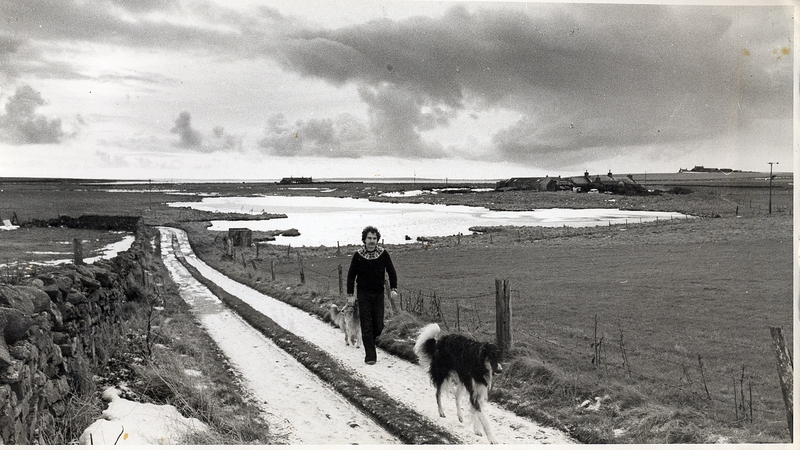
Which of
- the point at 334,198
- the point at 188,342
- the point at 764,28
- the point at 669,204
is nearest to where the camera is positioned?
the point at 764,28

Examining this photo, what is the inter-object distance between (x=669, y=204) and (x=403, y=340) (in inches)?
279

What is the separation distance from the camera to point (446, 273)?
12523 mm

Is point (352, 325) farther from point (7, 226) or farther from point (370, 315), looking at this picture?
point (7, 226)

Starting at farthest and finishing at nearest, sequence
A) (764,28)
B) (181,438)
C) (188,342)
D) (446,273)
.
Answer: (446,273), (188,342), (764,28), (181,438)

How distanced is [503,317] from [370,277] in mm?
1798

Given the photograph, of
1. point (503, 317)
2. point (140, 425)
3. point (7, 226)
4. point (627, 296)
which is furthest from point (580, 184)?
point (7, 226)

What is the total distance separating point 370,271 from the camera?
520 centimetres

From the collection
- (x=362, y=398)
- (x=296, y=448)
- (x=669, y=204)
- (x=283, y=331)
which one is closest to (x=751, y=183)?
(x=669, y=204)

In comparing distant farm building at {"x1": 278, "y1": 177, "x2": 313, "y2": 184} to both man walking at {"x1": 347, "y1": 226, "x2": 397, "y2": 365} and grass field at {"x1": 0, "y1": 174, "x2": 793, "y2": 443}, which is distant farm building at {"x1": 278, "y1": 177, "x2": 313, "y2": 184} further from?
man walking at {"x1": 347, "y1": 226, "x2": 397, "y2": 365}

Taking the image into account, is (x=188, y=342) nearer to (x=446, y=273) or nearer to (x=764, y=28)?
(x=446, y=273)

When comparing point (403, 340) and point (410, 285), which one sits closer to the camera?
point (403, 340)

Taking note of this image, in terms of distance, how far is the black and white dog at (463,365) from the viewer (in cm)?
421

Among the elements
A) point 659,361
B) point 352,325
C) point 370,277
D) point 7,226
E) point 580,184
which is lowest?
point 659,361

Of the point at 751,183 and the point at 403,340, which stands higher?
the point at 751,183
